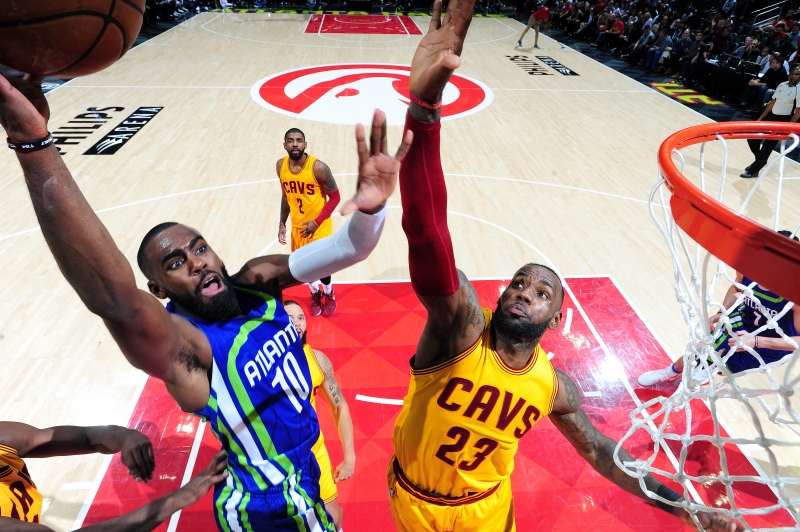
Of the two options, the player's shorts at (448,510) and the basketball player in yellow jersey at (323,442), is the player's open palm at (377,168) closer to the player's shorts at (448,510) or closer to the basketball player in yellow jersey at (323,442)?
the basketball player in yellow jersey at (323,442)

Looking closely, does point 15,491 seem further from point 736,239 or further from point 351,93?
point 351,93

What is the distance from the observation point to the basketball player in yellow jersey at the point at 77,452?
1798 millimetres

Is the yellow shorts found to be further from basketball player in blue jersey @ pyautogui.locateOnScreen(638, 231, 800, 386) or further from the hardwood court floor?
basketball player in blue jersey @ pyautogui.locateOnScreen(638, 231, 800, 386)

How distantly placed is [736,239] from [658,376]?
2994mm

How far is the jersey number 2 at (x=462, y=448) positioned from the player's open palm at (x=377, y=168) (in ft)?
3.73

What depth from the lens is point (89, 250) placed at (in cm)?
108

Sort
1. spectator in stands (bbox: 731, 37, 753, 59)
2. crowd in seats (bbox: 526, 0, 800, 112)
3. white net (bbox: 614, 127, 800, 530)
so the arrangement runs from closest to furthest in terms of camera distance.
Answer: white net (bbox: 614, 127, 800, 530) < crowd in seats (bbox: 526, 0, 800, 112) < spectator in stands (bbox: 731, 37, 753, 59)

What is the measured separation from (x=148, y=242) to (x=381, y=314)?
3.07 metres

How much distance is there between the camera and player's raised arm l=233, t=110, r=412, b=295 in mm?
1468

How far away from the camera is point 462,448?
2.14m

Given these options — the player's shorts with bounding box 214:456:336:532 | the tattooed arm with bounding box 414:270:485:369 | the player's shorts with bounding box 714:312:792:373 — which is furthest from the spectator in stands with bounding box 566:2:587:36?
the player's shorts with bounding box 214:456:336:532

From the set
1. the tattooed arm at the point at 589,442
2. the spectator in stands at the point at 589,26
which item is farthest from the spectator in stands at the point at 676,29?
the tattooed arm at the point at 589,442

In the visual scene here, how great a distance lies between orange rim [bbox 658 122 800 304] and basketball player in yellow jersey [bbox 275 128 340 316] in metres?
3.22

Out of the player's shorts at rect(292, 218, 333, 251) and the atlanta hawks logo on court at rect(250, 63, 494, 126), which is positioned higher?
the player's shorts at rect(292, 218, 333, 251)
